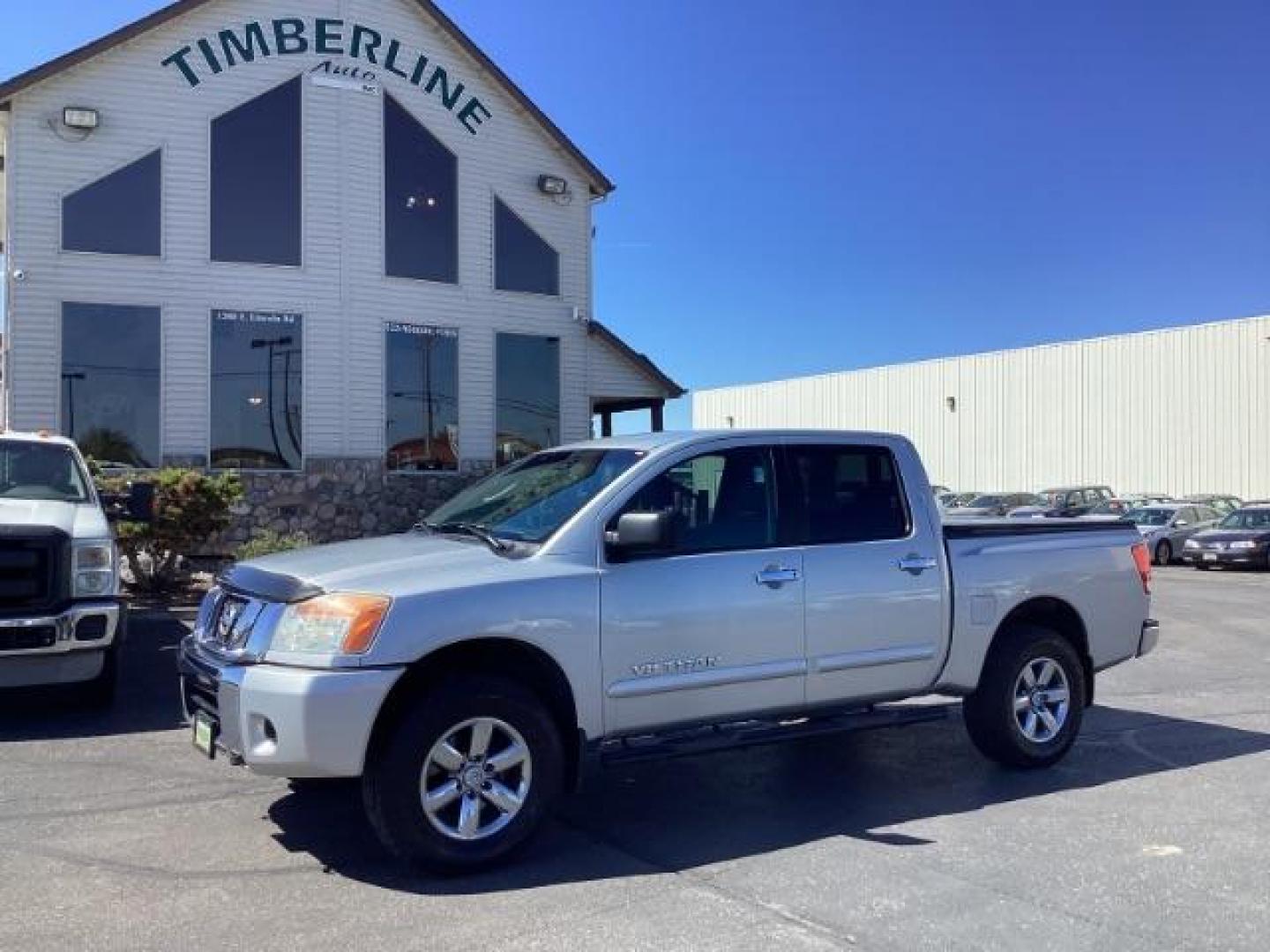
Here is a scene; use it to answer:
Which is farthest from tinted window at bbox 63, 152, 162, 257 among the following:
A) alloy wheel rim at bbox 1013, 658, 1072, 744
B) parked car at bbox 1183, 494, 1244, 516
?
parked car at bbox 1183, 494, 1244, 516

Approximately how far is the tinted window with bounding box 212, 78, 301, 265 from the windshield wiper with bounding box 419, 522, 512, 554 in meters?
12.6

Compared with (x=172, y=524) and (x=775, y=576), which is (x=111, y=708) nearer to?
(x=172, y=524)

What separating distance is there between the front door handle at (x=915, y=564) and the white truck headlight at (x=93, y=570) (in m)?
5.19

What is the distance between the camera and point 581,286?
20.3 meters

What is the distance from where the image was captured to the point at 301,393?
702 inches

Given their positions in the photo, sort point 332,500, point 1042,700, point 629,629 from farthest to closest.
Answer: point 332,500 → point 1042,700 → point 629,629

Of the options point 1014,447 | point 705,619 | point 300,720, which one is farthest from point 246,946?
point 1014,447

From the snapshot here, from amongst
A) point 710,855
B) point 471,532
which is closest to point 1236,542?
point 710,855

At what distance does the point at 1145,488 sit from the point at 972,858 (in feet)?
116

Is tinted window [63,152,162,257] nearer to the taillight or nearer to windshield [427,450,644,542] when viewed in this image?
windshield [427,450,644,542]

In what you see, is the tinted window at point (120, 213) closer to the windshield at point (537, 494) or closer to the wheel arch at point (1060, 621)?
the windshield at point (537, 494)

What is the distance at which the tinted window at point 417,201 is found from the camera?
18719 millimetres

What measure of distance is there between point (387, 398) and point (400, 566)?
13.7m

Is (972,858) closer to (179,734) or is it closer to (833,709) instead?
(833,709)
